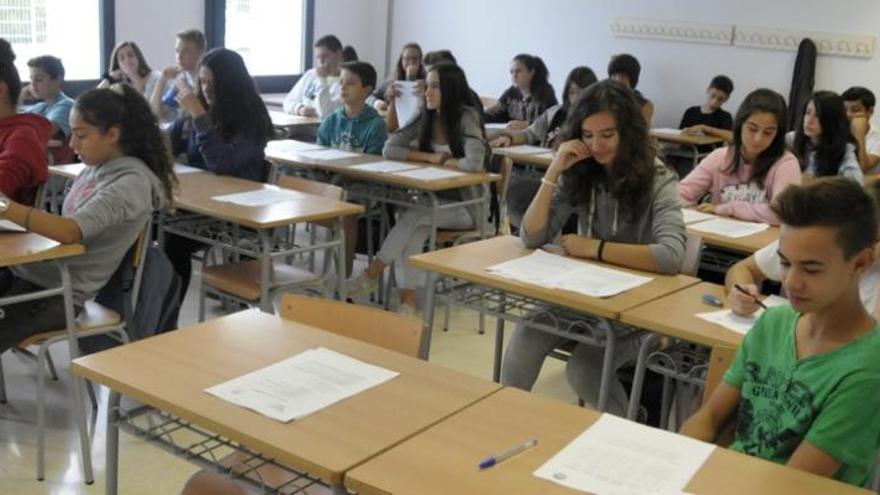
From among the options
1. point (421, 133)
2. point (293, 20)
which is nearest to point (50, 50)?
point (293, 20)

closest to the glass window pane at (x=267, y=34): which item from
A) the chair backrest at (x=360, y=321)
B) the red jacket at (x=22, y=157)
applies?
the red jacket at (x=22, y=157)

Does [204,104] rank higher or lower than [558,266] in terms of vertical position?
higher

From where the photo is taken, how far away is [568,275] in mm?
2686

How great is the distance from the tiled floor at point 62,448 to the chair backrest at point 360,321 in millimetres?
587

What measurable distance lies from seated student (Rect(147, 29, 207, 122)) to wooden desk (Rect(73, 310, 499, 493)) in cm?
405

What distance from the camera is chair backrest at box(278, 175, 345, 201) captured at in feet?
12.5

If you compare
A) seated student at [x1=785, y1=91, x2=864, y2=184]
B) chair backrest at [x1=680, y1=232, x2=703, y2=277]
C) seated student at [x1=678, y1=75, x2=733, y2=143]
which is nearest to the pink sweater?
chair backrest at [x1=680, y1=232, x2=703, y2=277]

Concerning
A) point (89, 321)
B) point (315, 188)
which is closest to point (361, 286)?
point (315, 188)

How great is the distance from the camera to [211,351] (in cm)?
196

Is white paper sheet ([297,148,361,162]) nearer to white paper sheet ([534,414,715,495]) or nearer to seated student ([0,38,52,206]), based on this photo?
seated student ([0,38,52,206])

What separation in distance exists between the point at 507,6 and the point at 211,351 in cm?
716

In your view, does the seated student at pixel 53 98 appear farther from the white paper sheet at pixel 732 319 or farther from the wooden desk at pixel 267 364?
the white paper sheet at pixel 732 319

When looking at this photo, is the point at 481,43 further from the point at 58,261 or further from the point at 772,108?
the point at 58,261

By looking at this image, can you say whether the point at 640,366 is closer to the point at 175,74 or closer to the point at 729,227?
the point at 729,227
